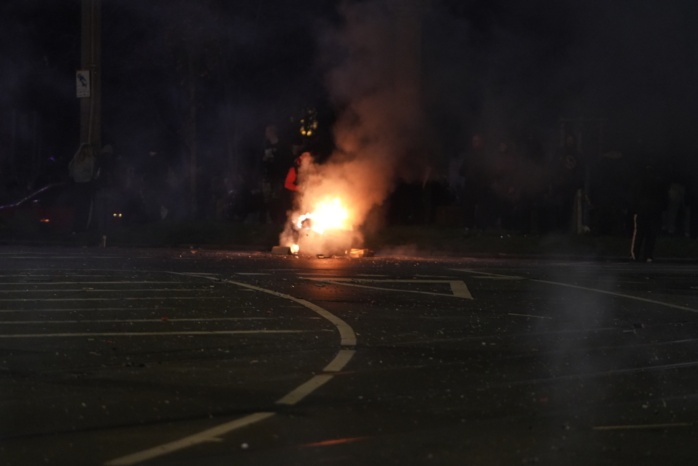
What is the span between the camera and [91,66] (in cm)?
2706

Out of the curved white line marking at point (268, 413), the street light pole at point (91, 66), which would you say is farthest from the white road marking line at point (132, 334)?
the street light pole at point (91, 66)

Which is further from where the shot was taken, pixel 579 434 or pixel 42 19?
pixel 42 19

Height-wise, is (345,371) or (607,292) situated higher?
(607,292)

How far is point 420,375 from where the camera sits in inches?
352

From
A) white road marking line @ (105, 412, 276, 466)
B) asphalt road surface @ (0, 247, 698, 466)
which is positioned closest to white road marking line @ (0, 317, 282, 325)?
asphalt road surface @ (0, 247, 698, 466)

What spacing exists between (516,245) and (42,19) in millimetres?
13455

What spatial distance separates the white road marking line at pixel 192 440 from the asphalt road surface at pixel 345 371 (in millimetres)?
17

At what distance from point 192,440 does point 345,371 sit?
253 centimetres

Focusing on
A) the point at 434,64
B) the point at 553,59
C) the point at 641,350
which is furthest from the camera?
the point at 434,64

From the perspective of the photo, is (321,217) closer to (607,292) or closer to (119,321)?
(607,292)

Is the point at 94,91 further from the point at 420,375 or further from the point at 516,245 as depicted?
the point at 420,375

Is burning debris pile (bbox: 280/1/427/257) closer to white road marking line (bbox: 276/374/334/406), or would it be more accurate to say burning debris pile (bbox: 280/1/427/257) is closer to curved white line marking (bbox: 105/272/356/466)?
curved white line marking (bbox: 105/272/356/466)

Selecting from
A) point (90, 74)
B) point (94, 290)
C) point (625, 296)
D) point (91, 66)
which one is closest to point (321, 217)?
point (90, 74)

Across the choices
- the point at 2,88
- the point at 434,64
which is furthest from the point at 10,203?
the point at 434,64
